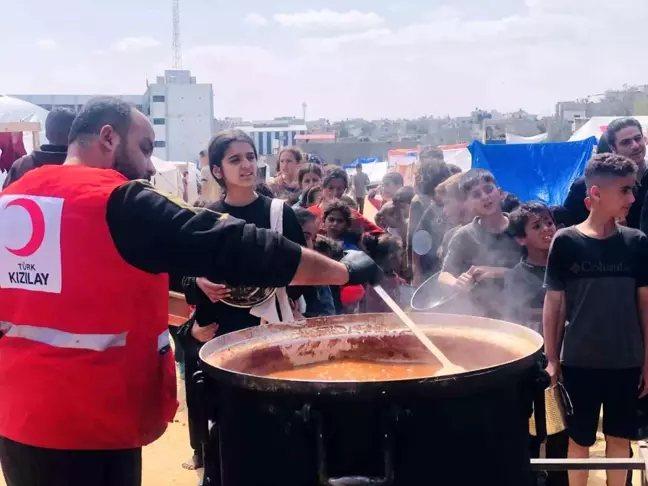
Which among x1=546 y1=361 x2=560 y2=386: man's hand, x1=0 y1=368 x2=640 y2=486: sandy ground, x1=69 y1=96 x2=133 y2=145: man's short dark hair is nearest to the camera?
x1=69 y1=96 x2=133 y2=145: man's short dark hair

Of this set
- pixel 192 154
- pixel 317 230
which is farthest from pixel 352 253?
pixel 192 154

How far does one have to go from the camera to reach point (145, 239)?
2.12m

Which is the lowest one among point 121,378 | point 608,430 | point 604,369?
point 608,430

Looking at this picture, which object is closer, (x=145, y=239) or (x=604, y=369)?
(x=145, y=239)

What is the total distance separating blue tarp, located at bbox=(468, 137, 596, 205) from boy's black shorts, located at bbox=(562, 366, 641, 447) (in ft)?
15.6

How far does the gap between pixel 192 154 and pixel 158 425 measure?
6811 centimetres

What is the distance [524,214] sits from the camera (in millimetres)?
3949

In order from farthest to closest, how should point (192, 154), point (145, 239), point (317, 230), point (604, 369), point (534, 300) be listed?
1. point (192, 154)
2. point (317, 230)
3. point (534, 300)
4. point (604, 369)
5. point (145, 239)

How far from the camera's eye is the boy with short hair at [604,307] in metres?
3.38

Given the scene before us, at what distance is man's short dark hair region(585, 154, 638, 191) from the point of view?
11.3ft

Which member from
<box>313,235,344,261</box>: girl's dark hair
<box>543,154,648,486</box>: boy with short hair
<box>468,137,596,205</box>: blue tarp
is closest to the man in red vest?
<box>313,235,344,261</box>: girl's dark hair

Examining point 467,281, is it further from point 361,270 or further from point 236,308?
point 361,270

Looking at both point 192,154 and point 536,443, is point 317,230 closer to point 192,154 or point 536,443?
point 536,443

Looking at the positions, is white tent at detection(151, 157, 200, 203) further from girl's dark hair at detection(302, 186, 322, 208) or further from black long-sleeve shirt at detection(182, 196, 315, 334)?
black long-sleeve shirt at detection(182, 196, 315, 334)
